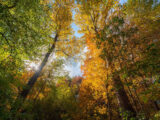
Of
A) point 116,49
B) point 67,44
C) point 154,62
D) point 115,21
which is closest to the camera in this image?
point 154,62

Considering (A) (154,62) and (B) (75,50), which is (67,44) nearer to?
(B) (75,50)

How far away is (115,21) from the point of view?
2.98m

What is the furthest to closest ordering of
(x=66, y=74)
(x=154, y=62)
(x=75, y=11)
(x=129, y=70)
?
(x=66, y=74) → (x=75, y=11) → (x=129, y=70) → (x=154, y=62)

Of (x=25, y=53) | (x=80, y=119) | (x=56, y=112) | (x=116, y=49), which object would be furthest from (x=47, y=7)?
(x=56, y=112)

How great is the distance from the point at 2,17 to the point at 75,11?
298 inches

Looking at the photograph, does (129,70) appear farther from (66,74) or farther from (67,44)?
(66,74)

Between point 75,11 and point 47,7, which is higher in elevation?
point 75,11

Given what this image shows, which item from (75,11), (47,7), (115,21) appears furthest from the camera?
(75,11)

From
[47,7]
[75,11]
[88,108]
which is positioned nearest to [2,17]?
[47,7]

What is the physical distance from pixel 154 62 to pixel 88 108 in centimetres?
935

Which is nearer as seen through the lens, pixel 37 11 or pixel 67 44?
pixel 37 11

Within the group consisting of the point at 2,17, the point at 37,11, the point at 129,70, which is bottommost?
the point at 129,70

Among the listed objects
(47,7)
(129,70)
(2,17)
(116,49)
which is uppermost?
(47,7)

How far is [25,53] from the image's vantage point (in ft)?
11.1
